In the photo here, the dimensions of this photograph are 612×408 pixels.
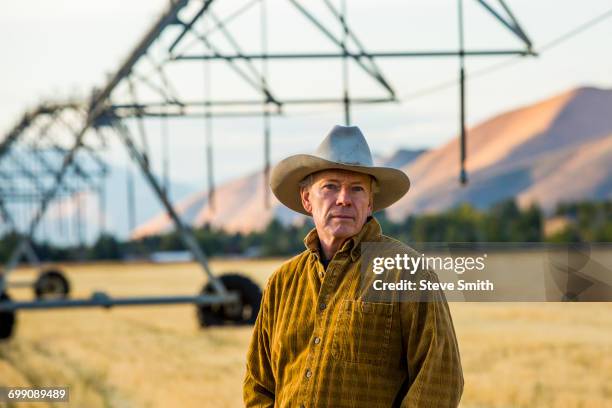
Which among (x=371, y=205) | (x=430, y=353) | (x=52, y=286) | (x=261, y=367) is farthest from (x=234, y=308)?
(x=430, y=353)

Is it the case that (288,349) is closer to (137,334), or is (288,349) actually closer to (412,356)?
(412,356)

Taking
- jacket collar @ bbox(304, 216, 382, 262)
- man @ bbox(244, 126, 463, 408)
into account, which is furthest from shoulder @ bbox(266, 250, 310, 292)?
jacket collar @ bbox(304, 216, 382, 262)

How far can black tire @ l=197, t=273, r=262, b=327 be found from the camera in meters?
15.7

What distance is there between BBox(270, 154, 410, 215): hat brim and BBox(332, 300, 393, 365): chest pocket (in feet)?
1.59

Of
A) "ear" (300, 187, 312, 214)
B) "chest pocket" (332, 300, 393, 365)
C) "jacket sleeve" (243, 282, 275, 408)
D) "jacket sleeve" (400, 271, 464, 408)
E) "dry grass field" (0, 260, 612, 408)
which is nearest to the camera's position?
"jacket sleeve" (400, 271, 464, 408)

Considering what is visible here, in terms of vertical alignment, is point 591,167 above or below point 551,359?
above

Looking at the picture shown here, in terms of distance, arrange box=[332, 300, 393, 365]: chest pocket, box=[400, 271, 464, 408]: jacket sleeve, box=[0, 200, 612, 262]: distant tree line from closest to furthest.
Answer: box=[400, 271, 464, 408]: jacket sleeve
box=[332, 300, 393, 365]: chest pocket
box=[0, 200, 612, 262]: distant tree line

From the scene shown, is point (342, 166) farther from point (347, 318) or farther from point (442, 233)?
point (442, 233)

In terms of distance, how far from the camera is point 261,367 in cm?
412

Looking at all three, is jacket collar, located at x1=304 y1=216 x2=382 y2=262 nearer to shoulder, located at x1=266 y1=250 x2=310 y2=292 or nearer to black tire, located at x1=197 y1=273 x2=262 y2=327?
shoulder, located at x1=266 y1=250 x2=310 y2=292

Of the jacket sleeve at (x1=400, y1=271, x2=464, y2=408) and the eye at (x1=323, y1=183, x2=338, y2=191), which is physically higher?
the eye at (x1=323, y1=183, x2=338, y2=191)

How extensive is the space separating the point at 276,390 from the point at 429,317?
2.52ft

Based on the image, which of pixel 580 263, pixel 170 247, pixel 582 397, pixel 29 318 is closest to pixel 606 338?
pixel 582 397

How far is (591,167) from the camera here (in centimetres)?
18375
